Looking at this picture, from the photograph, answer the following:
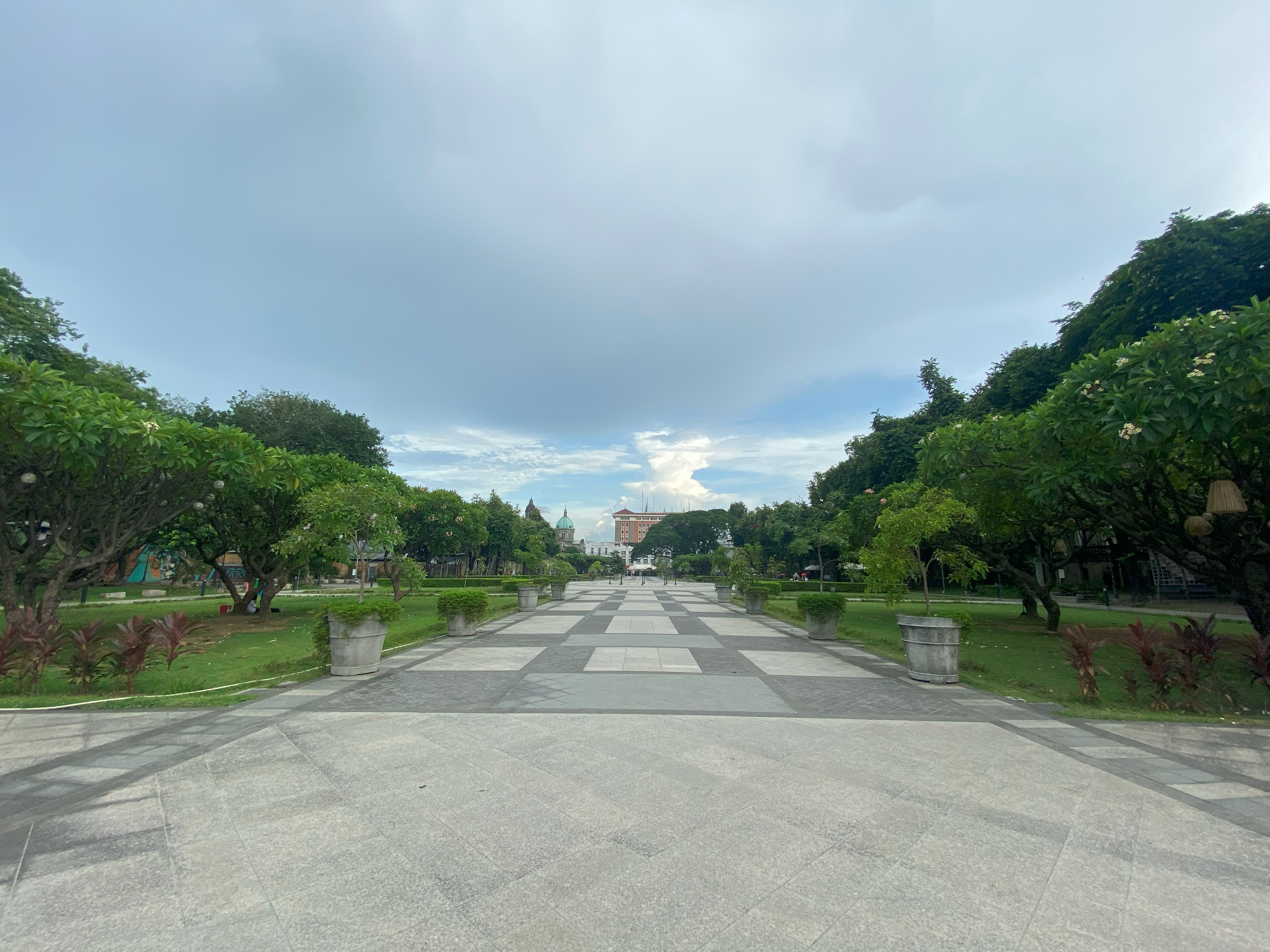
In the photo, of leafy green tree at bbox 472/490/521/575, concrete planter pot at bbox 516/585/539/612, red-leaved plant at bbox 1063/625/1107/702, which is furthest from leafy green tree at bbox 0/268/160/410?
leafy green tree at bbox 472/490/521/575

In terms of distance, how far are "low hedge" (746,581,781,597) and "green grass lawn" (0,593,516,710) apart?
8.88m

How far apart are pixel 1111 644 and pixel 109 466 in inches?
821

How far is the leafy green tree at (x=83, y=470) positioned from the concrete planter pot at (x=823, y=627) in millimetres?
12550

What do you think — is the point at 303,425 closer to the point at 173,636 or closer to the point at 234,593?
the point at 234,593

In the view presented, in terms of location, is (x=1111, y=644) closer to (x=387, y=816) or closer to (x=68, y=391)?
(x=387, y=816)

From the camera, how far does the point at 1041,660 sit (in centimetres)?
1141

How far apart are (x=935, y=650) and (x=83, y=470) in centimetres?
1462

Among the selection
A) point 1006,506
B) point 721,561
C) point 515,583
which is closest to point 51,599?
point 515,583

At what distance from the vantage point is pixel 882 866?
316 centimetres

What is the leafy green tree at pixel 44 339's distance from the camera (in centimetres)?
1712

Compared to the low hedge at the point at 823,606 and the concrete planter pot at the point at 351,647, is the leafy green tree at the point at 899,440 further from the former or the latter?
the concrete planter pot at the point at 351,647

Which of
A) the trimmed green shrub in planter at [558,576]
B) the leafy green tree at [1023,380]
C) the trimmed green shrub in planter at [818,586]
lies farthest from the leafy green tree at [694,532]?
the leafy green tree at [1023,380]

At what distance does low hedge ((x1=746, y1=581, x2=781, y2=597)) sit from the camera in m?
21.9

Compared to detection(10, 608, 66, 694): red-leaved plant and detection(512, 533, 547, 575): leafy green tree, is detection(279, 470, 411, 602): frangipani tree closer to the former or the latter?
detection(10, 608, 66, 694): red-leaved plant
